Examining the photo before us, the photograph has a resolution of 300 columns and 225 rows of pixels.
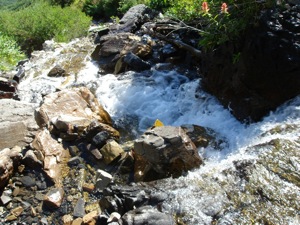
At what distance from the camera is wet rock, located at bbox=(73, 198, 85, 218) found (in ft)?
13.6

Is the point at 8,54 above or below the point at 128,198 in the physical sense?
below

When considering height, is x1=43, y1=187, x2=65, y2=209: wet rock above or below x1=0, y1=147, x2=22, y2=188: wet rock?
below

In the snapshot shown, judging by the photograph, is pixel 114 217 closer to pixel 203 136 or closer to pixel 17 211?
pixel 17 211

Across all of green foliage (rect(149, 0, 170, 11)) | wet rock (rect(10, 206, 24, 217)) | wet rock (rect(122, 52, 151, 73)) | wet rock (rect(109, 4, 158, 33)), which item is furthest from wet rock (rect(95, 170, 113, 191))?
green foliage (rect(149, 0, 170, 11))

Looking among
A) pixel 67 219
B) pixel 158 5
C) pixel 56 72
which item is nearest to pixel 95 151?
pixel 67 219

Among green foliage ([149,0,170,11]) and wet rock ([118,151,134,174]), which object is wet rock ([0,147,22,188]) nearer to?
→ wet rock ([118,151,134,174])

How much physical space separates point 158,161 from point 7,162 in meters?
2.15

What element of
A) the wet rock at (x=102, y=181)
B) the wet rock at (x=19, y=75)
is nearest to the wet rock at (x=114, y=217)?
the wet rock at (x=102, y=181)

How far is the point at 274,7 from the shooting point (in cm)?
520

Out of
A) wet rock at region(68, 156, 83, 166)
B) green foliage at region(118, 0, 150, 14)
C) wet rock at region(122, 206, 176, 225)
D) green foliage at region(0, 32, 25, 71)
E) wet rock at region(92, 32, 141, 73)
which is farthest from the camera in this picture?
green foliage at region(118, 0, 150, 14)

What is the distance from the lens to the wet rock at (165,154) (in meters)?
4.49

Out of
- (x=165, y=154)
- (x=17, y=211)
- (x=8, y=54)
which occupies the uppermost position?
(x=165, y=154)

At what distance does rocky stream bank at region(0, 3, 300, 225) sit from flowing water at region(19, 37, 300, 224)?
2 centimetres

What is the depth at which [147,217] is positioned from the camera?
3.54m
